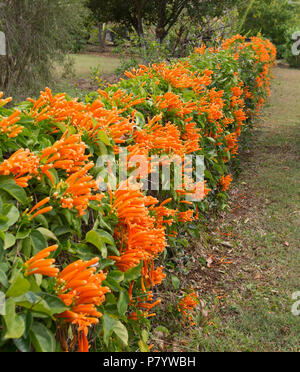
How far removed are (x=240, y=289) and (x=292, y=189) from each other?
260 centimetres

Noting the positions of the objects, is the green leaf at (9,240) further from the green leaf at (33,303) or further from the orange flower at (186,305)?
the orange flower at (186,305)

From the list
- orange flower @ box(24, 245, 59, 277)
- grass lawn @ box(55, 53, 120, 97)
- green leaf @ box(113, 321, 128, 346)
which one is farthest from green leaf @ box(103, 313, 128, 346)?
→ grass lawn @ box(55, 53, 120, 97)

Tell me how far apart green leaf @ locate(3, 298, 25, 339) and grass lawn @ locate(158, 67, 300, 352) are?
68.7 inches

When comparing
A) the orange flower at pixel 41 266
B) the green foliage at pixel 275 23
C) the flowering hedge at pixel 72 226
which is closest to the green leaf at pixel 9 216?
the flowering hedge at pixel 72 226

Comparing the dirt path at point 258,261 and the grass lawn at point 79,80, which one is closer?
the dirt path at point 258,261

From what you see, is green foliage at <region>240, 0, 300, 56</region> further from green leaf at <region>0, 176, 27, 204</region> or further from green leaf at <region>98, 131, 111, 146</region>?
green leaf at <region>0, 176, 27, 204</region>

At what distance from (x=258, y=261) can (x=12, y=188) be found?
3.02m

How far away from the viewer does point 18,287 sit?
1.05m

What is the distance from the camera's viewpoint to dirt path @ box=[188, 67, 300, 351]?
8.97ft

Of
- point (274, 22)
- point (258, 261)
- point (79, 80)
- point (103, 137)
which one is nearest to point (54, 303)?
point (103, 137)

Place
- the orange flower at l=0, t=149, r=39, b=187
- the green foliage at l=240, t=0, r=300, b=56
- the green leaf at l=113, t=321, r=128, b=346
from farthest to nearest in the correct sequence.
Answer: the green foliage at l=240, t=0, r=300, b=56
the green leaf at l=113, t=321, r=128, b=346
the orange flower at l=0, t=149, r=39, b=187

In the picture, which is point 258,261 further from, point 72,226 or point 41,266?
point 41,266

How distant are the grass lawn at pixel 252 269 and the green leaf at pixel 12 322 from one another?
174cm

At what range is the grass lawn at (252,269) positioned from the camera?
2707 mm
